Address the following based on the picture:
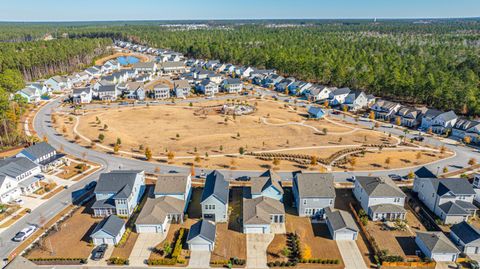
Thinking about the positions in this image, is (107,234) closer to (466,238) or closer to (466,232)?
(466,238)

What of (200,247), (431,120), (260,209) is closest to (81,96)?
(260,209)

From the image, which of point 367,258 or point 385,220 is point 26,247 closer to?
point 367,258

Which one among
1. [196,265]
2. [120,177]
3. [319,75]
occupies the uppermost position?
[319,75]

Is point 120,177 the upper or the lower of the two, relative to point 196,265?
upper

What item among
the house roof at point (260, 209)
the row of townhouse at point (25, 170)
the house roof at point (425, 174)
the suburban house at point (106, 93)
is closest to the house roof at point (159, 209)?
the house roof at point (260, 209)

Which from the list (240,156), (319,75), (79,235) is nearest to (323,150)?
(240,156)
